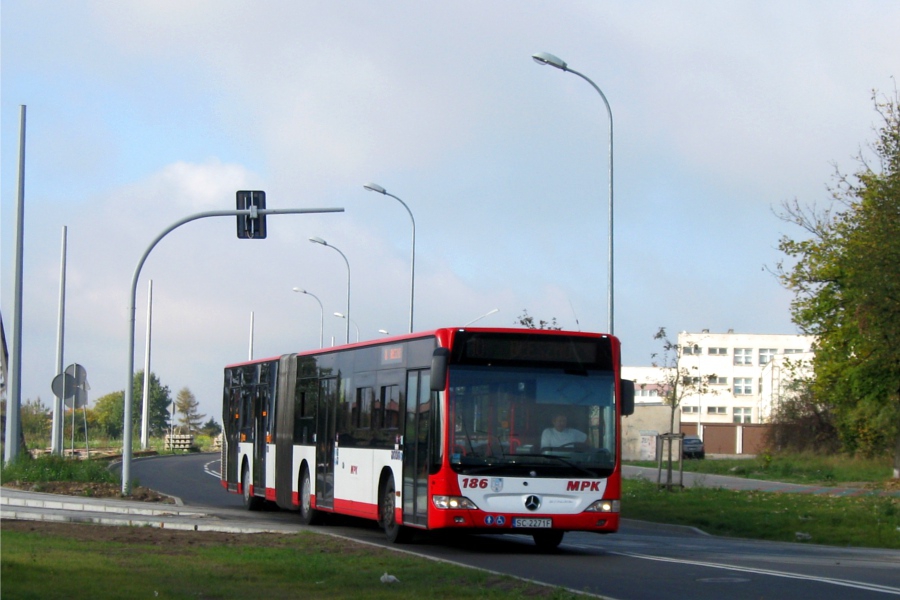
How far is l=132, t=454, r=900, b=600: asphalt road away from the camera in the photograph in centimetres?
1177

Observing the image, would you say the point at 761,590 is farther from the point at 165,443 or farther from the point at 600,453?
the point at 165,443

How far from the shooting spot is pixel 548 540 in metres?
17.4

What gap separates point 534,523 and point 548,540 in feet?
6.06

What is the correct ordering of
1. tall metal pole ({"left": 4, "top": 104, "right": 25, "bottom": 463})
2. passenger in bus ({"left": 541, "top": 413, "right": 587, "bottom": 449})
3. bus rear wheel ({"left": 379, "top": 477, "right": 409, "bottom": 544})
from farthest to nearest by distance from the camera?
tall metal pole ({"left": 4, "top": 104, "right": 25, "bottom": 463})
bus rear wheel ({"left": 379, "top": 477, "right": 409, "bottom": 544})
passenger in bus ({"left": 541, "top": 413, "right": 587, "bottom": 449})

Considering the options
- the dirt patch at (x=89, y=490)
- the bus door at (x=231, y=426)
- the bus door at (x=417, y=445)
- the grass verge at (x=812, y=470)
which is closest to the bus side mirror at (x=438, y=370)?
the bus door at (x=417, y=445)

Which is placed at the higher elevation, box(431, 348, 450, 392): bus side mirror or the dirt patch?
box(431, 348, 450, 392): bus side mirror

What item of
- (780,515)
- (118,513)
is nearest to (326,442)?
(118,513)

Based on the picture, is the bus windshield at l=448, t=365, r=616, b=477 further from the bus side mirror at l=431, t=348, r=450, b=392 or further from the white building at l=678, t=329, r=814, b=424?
the white building at l=678, t=329, r=814, b=424

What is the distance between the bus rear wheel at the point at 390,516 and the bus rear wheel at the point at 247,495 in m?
7.94

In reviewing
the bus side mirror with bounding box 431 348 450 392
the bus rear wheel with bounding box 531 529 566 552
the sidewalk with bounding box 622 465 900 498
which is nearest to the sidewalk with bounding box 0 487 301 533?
the bus rear wheel with bounding box 531 529 566 552

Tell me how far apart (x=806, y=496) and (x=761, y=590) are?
19.0m

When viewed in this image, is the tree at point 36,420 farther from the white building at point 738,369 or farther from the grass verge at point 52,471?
the white building at point 738,369

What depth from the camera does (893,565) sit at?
1504 centimetres

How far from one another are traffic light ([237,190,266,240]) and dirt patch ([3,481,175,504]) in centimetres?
558
